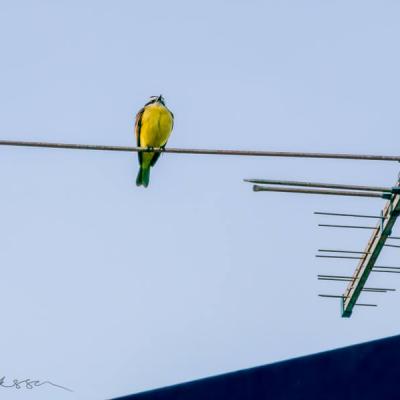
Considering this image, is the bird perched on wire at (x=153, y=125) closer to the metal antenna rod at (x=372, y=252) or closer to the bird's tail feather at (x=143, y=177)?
the bird's tail feather at (x=143, y=177)

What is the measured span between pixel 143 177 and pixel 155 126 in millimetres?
721

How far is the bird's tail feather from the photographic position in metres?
12.5

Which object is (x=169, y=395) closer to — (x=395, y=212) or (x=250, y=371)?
(x=250, y=371)

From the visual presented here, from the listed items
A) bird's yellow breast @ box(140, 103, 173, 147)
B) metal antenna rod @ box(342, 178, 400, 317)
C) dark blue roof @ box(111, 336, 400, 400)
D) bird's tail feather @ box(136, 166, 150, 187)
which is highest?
bird's yellow breast @ box(140, 103, 173, 147)

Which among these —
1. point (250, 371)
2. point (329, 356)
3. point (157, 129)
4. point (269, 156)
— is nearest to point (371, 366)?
point (329, 356)

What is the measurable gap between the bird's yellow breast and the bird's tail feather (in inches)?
16.6

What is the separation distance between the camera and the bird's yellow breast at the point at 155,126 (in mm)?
12078

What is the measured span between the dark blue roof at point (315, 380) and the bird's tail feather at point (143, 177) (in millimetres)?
6697

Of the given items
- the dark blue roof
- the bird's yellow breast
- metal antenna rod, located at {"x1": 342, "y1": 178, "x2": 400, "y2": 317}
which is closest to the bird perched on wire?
the bird's yellow breast

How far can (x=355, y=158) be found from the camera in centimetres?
686

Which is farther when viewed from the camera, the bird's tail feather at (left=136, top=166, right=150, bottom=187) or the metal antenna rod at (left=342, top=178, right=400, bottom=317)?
the bird's tail feather at (left=136, top=166, right=150, bottom=187)

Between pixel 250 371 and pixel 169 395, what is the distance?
430mm

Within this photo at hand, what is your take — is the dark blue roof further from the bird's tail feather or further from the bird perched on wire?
the bird's tail feather

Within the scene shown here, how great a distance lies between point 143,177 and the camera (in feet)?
41.2
